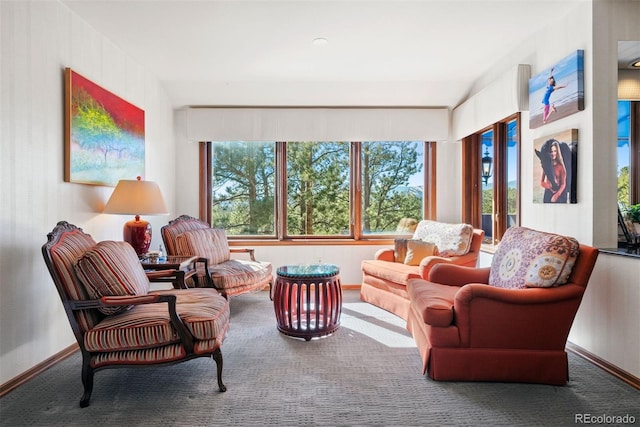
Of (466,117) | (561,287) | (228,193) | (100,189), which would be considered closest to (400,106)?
(466,117)

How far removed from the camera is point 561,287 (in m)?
2.25

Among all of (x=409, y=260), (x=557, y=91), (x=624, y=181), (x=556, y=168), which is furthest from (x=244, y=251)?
(x=624, y=181)

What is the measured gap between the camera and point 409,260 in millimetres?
4074

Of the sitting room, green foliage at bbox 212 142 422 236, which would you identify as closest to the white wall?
the sitting room

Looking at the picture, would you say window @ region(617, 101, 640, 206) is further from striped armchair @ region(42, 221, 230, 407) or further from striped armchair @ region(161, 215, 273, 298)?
striped armchair @ region(42, 221, 230, 407)

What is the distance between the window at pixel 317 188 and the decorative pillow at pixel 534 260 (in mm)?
2388

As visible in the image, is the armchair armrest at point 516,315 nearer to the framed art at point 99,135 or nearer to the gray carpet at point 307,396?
the gray carpet at point 307,396

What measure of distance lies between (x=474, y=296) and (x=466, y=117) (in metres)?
2.93

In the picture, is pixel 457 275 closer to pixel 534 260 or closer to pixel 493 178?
pixel 534 260

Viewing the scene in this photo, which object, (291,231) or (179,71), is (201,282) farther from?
(179,71)

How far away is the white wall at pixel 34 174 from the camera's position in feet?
7.39
